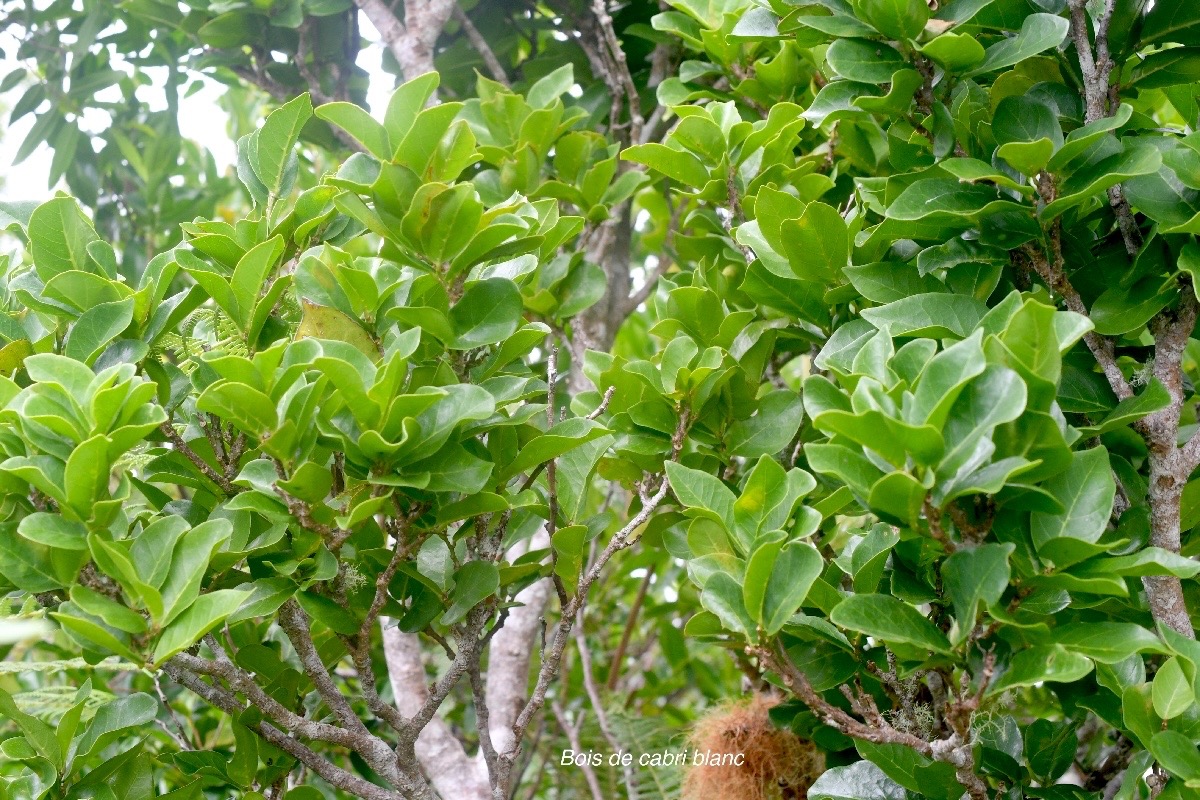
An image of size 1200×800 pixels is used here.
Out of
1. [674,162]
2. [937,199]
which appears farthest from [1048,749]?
[674,162]

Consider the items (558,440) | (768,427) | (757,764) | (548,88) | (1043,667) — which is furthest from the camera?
(548,88)

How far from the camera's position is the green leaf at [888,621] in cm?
80

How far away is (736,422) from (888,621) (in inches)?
17.6

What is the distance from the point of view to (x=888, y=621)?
813mm

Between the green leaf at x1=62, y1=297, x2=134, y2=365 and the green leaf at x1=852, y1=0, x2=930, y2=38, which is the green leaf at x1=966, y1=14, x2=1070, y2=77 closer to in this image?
the green leaf at x1=852, y1=0, x2=930, y2=38

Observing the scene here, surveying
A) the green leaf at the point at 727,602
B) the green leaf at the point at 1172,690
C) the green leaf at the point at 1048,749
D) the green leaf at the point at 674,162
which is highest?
the green leaf at the point at 674,162

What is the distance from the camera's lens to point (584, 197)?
153 centimetres

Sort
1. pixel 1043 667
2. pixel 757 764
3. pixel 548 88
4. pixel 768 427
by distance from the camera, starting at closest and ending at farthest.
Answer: pixel 1043 667
pixel 768 427
pixel 757 764
pixel 548 88

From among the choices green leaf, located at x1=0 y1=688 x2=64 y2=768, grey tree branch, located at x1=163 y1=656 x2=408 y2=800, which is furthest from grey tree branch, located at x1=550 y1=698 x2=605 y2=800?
green leaf, located at x1=0 y1=688 x2=64 y2=768

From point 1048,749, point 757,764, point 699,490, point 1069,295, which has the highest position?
point 1069,295

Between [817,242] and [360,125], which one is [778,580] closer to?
[817,242]

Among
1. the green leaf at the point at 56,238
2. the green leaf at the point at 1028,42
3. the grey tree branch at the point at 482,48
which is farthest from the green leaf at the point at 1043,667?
the grey tree branch at the point at 482,48

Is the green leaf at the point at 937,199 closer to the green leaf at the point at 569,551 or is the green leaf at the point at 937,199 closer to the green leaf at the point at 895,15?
the green leaf at the point at 895,15

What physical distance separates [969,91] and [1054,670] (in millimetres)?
616
